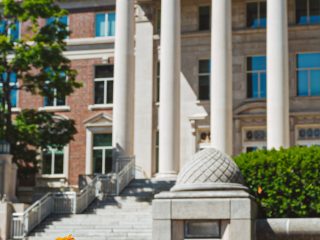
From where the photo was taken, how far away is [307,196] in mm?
16031

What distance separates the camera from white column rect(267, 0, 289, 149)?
2859 cm

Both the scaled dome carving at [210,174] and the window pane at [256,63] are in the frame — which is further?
the window pane at [256,63]

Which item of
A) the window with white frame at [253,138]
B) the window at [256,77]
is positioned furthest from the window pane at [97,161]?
the window at [256,77]

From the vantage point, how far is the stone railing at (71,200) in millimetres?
25281

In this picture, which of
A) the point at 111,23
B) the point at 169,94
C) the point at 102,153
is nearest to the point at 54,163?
the point at 102,153

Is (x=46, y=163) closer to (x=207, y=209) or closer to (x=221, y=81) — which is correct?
(x=221, y=81)

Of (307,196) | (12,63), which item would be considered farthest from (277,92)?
(307,196)

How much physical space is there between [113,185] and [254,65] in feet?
34.7

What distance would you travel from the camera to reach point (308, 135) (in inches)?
1346

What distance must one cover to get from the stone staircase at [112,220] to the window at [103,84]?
1082cm

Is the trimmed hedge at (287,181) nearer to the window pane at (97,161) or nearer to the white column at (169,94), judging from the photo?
the white column at (169,94)

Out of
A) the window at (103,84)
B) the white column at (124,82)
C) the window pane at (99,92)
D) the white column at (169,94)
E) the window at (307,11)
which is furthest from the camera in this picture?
the window pane at (99,92)

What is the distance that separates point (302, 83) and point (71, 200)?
44.9 ft

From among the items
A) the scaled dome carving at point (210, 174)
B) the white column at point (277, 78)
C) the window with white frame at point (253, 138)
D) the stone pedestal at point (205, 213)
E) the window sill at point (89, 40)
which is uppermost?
the window sill at point (89, 40)
